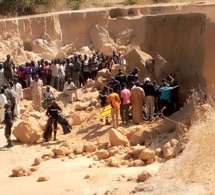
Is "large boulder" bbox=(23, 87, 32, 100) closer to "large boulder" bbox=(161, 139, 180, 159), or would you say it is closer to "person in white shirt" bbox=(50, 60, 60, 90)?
"person in white shirt" bbox=(50, 60, 60, 90)

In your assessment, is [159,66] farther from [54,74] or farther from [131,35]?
[131,35]

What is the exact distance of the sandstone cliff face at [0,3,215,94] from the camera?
15.3 meters

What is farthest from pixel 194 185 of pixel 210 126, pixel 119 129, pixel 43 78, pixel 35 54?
pixel 35 54

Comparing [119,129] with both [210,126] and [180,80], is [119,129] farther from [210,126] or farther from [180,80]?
[210,126]

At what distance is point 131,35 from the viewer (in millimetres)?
27641

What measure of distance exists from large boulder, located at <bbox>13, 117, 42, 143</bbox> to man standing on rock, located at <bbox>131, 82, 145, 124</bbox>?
2662 millimetres

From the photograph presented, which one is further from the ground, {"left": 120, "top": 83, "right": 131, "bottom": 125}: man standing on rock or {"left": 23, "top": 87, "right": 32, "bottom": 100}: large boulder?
{"left": 120, "top": 83, "right": 131, "bottom": 125}: man standing on rock

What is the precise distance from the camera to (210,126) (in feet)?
36.4

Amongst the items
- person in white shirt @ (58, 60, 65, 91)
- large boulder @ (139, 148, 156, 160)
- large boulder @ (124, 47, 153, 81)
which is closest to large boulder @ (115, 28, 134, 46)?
person in white shirt @ (58, 60, 65, 91)

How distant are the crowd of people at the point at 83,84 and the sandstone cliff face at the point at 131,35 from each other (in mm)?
1011

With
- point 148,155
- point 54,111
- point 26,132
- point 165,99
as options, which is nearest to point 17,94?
point 26,132

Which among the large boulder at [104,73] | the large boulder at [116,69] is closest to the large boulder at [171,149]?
the large boulder at [116,69]

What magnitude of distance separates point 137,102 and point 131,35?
43.8 feet

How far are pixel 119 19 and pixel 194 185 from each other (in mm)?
20404
